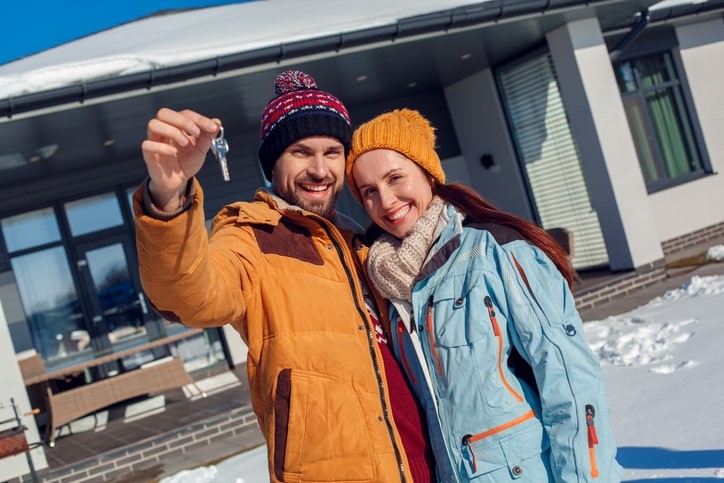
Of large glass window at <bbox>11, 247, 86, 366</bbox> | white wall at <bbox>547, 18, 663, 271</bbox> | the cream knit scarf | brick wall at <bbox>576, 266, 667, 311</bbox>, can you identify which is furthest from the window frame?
the cream knit scarf

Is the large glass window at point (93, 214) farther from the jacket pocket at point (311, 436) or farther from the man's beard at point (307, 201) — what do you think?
the jacket pocket at point (311, 436)

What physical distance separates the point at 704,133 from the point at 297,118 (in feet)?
37.2

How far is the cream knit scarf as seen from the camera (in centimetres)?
193

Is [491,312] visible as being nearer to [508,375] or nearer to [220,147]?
[508,375]

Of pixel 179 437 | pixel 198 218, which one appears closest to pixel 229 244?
pixel 198 218

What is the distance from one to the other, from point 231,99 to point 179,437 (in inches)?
146

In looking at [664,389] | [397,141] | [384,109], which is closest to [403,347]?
[397,141]

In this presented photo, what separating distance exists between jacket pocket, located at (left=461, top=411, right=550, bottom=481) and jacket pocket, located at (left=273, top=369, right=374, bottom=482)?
0.90 feet

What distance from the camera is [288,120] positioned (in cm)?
197

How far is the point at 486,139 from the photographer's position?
36.7 feet

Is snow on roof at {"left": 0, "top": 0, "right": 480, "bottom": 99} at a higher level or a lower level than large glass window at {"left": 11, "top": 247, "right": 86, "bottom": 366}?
higher

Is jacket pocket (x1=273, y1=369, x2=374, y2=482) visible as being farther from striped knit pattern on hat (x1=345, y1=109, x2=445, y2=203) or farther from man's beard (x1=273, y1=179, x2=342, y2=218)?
striped knit pattern on hat (x1=345, y1=109, x2=445, y2=203)

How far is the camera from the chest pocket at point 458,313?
1793 millimetres

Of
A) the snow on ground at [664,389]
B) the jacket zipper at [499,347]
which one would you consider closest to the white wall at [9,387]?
the snow on ground at [664,389]
